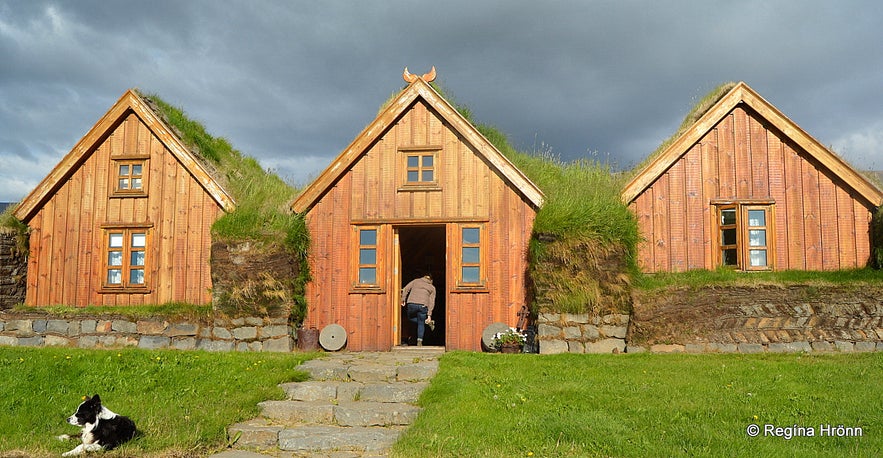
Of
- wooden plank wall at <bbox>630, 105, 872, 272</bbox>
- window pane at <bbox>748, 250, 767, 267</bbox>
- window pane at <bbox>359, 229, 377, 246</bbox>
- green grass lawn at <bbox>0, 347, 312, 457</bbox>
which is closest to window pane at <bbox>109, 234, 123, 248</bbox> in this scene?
green grass lawn at <bbox>0, 347, 312, 457</bbox>

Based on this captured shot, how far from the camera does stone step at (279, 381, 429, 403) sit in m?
9.28

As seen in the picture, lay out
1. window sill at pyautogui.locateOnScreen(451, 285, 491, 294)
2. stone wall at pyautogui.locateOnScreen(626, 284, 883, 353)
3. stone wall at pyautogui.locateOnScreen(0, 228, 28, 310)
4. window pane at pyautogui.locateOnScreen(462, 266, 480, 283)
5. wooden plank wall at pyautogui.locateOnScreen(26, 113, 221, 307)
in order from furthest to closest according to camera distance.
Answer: wooden plank wall at pyautogui.locateOnScreen(26, 113, 221, 307) < stone wall at pyautogui.locateOnScreen(0, 228, 28, 310) < window pane at pyautogui.locateOnScreen(462, 266, 480, 283) < window sill at pyautogui.locateOnScreen(451, 285, 491, 294) < stone wall at pyautogui.locateOnScreen(626, 284, 883, 353)

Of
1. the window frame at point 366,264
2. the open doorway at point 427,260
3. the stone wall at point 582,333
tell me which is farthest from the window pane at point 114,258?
the stone wall at point 582,333

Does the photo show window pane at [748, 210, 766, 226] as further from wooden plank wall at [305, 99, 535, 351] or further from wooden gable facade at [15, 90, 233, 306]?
wooden gable facade at [15, 90, 233, 306]

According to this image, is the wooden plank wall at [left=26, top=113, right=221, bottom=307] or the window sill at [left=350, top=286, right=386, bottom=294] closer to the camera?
the window sill at [left=350, top=286, right=386, bottom=294]

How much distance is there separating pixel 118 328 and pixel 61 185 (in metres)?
4.03

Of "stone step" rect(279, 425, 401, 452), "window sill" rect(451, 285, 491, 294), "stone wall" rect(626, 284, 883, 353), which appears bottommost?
"stone step" rect(279, 425, 401, 452)

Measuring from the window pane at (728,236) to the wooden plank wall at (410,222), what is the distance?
4.12m

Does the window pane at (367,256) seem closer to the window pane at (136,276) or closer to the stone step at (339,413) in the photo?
the window pane at (136,276)

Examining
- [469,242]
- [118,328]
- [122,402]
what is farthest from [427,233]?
[122,402]

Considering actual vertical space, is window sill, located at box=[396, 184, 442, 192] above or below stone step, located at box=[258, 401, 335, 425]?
above

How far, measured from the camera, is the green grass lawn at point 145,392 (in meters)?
7.54

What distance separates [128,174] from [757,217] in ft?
45.3

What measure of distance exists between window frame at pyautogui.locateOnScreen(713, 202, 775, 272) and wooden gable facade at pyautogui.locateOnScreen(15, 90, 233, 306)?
10.5 meters
